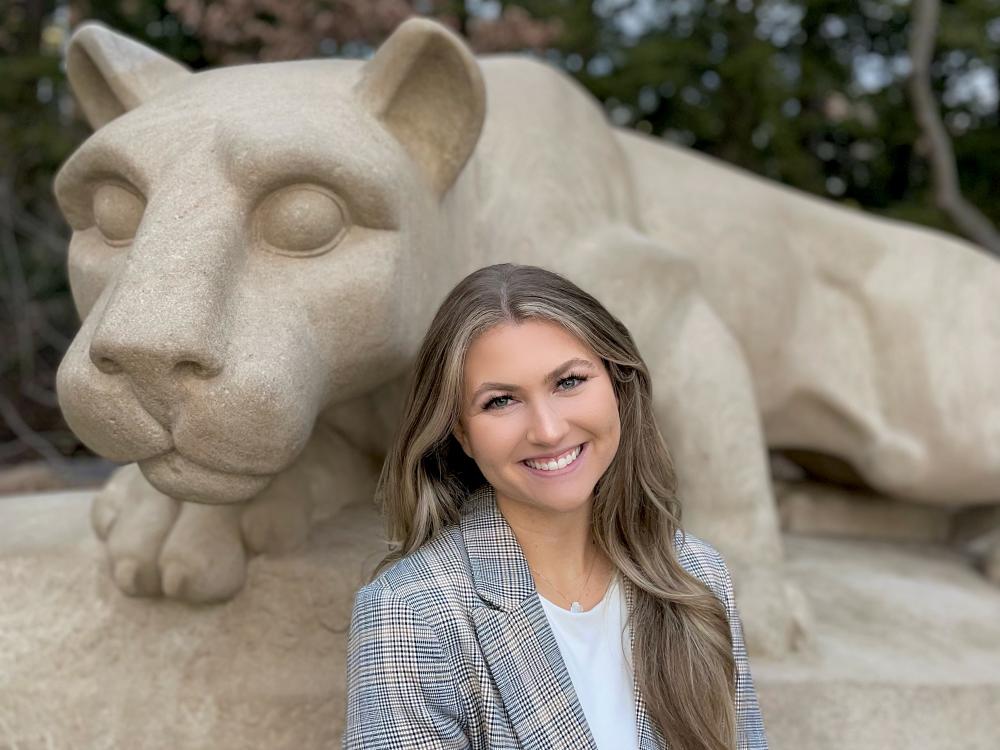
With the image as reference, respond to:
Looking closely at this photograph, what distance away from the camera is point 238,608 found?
168 centimetres

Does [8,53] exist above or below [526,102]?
below

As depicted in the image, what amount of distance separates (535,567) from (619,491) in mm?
144

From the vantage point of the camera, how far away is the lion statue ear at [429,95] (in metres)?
1.45

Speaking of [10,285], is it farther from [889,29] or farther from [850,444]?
[889,29]

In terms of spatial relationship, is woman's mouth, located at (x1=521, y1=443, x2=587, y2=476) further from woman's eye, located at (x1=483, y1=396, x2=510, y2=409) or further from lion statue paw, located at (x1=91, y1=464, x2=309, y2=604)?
lion statue paw, located at (x1=91, y1=464, x2=309, y2=604)

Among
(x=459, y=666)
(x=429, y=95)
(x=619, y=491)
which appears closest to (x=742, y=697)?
(x=619, y=491)

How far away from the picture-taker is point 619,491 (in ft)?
4.04

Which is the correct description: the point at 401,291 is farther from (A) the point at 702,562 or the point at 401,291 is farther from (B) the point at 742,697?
(B) the point at 742,697

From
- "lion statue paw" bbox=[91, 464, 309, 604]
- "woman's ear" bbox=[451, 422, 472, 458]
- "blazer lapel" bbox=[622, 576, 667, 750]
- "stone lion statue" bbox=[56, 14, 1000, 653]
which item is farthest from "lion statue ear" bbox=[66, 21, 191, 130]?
"blazer lapel" bbox=[622, 576, 667, 750]

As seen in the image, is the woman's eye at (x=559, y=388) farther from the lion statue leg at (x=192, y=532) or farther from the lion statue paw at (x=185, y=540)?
the lion statue paw at (x=185, y=540)

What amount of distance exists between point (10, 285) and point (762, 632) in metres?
5.10

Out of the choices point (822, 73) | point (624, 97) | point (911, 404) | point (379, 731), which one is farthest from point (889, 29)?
point (379, 731)

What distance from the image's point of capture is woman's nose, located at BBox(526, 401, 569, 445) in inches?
41.6

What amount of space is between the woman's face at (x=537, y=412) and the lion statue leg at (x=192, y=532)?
0.60m
